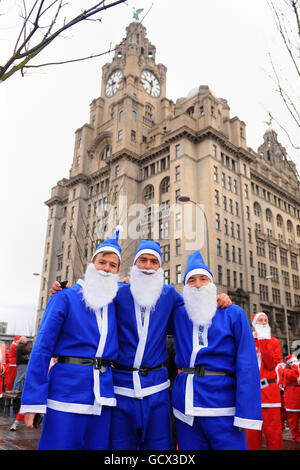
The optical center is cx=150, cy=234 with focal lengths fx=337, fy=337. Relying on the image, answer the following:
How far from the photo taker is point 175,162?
43.8 m

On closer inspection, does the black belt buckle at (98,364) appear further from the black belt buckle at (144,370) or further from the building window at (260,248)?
the building window at (260,248)

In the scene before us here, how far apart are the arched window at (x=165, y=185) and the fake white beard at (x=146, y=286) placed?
4239 centimetres

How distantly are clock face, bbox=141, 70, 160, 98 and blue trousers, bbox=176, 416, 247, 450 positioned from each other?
206 feet

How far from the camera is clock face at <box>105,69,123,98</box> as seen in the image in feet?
205

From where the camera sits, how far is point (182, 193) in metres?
41.2

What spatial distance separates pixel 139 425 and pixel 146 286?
1291 mm

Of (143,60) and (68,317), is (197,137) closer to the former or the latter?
(143,60)

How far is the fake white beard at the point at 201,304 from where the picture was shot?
331cm

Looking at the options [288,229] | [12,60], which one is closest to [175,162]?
[288,229]

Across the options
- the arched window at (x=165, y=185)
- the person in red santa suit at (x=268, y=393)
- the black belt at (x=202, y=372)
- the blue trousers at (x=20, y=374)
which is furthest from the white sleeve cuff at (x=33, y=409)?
the arched window at (x=165, y=185)

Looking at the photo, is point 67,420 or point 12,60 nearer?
point 67,420

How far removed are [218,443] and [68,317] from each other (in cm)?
173

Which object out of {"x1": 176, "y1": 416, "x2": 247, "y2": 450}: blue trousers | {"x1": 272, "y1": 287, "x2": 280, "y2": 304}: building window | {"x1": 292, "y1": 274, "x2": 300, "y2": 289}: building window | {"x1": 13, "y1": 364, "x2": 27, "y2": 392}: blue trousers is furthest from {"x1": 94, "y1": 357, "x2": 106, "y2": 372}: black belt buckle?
{"x1": 292, "y1": 274, "x2": 300, "y2": 289}: building window

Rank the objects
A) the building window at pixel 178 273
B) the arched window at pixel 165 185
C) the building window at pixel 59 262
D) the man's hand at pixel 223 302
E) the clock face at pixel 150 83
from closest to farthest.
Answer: the man's hand at pixel 223 302 → the building window at pixel 178 273 → the arched window at pixel 165 185 → the building window at pixel 59 262 → the clock face at pixel 150 83
